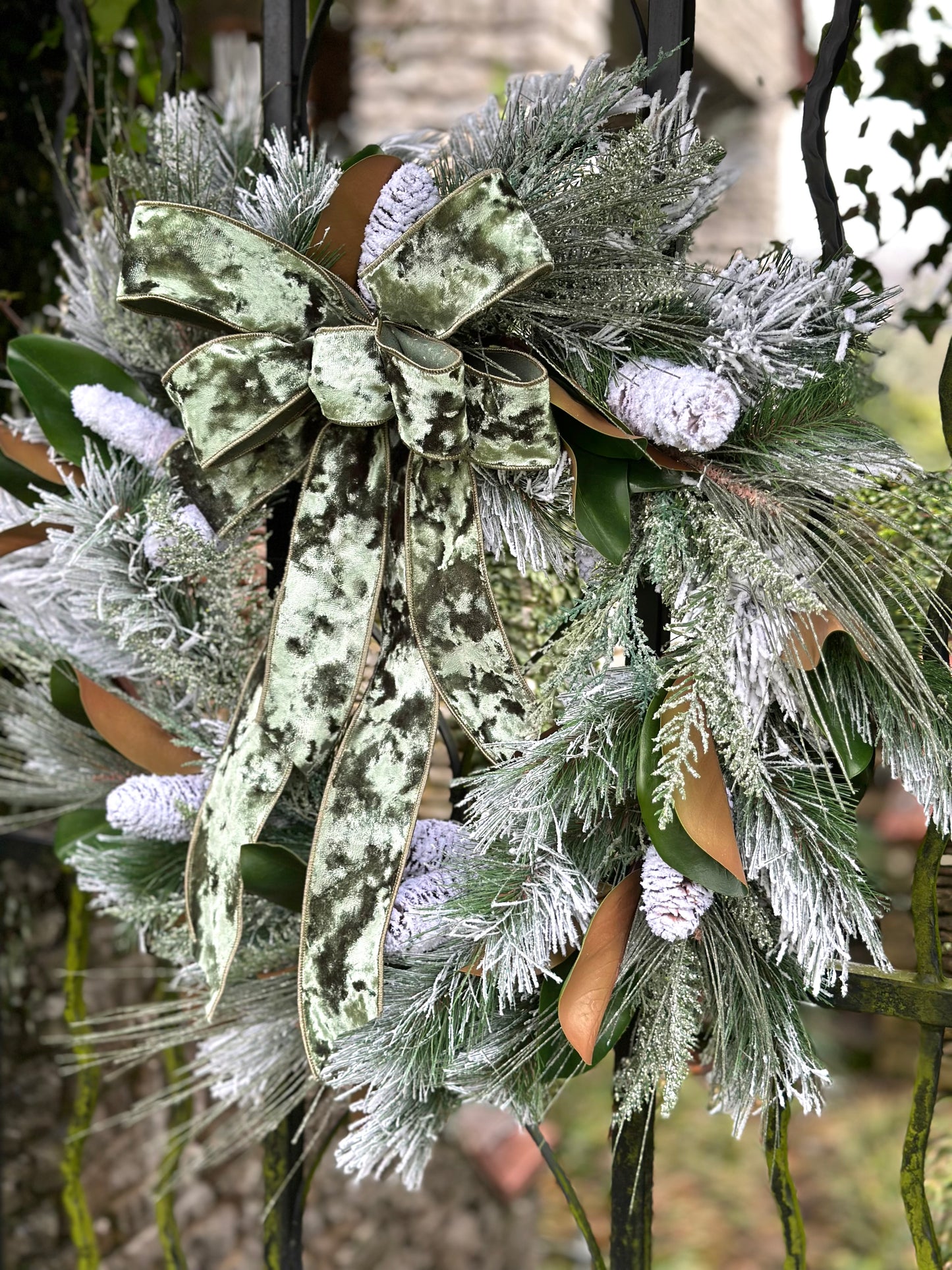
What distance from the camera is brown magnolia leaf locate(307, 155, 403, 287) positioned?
21.9 inches

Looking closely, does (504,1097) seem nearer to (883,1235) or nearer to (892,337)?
(892,337)

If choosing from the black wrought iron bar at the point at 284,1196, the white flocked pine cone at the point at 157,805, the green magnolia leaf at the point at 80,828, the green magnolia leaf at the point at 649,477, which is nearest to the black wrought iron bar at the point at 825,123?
the green magnolia leaf at the point at 649,477

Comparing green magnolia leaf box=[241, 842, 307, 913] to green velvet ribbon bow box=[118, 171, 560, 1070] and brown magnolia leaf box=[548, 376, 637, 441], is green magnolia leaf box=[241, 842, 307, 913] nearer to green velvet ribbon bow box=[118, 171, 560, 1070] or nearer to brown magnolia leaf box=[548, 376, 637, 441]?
green velvet ribbon bow box=[118, 171, 560, 1070]

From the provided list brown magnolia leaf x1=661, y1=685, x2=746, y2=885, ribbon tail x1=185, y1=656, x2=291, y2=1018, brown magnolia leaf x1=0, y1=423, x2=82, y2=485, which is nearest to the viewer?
brown magnolia leaf x1=661, y1=685, x2=746, y2=885

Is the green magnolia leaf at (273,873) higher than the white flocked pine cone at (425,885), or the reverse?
the green magnolia leaf at (273,873)

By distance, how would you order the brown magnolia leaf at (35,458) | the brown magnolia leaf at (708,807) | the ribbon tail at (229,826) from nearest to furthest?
the brown magnolia leaf at (708,807)
the ribbon tail at (229,826)
the brown magnolia leaf at (35,458)

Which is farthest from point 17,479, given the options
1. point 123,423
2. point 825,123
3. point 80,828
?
point 825,123

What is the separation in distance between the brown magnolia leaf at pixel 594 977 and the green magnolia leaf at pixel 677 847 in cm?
6

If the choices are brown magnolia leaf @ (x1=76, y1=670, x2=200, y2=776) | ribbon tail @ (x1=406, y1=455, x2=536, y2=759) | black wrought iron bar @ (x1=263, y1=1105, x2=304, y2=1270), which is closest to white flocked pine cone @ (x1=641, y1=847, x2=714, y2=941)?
ribbon tail @ (x1=406, y1=455, x2=536, y2=759)

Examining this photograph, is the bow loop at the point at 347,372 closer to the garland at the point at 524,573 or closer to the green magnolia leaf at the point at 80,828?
the garland at the point at 524,573

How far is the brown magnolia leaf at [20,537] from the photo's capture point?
29.0 inches

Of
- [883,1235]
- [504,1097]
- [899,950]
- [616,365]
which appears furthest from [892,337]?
[883,1235]

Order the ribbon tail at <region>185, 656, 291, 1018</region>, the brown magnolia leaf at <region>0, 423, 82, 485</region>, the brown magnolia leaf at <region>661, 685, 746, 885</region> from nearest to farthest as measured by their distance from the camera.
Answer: the brown magnolia leaf at <region>661, 685, 746, 885</region> → the ribbon tail at <region>185, 656, 291, 1018</region> → the brown magnolia leaf at <region>0, 423, 82, 485</region>

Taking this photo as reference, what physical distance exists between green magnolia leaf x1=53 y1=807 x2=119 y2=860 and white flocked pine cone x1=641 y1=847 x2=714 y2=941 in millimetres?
419
